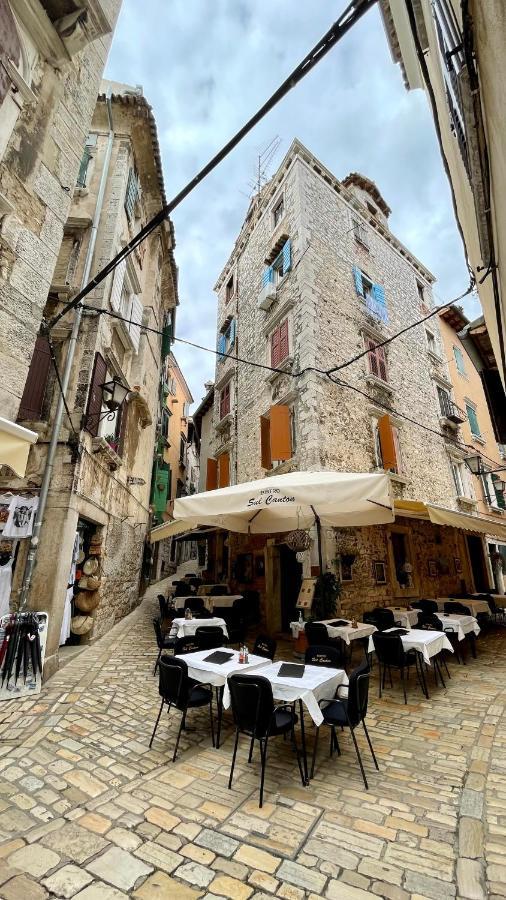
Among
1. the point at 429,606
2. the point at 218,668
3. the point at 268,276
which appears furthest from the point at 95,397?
the point at 268,276

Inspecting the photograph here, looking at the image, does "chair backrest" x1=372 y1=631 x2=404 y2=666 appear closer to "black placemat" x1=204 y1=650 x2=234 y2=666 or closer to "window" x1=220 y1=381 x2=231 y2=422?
"black placemat" x1=204 y1=650 x2=234 y2=666

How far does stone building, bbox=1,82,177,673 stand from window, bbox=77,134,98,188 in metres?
0.03

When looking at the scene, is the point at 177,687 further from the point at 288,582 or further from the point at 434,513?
the point at 288,582

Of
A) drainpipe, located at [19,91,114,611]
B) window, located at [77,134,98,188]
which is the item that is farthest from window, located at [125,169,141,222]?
drainpipe, located at [19,91,114,611]

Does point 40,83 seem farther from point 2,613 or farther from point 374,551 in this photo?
point 374,551

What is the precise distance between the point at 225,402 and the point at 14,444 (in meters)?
12.9

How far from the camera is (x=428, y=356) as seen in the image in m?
16.7

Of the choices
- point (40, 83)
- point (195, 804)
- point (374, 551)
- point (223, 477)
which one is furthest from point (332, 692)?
point (223, 477)

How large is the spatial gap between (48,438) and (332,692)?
245 inches

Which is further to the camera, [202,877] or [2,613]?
[2,613]

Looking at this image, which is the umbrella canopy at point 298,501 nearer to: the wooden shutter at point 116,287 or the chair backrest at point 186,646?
the chair backrest at point 186,646

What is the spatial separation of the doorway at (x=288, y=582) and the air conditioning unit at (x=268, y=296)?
8458 mm

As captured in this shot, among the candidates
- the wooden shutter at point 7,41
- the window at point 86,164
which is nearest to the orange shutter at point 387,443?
the window at point 86,164

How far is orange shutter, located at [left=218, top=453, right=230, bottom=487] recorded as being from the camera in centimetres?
1464
